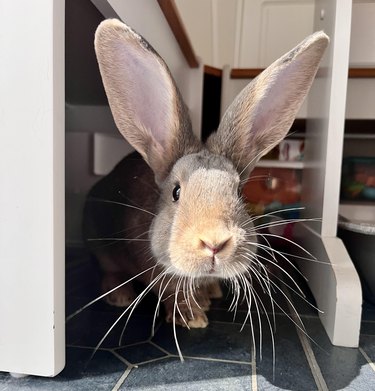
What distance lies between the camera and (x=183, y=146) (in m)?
0.97

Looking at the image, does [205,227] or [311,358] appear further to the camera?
[311,358]

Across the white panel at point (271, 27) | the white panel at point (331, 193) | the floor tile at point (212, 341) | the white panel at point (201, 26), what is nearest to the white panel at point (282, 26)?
the white panel at point (271, 27)

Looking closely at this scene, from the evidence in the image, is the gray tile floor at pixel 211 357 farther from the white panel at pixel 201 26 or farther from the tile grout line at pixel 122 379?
the white panel at pixel 201 26

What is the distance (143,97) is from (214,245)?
0.40 metres

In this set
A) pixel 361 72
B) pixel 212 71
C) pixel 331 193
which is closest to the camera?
pixel 331 193

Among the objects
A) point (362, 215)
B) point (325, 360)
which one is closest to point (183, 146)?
point (325, 360)

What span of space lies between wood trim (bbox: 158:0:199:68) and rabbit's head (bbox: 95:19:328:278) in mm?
314

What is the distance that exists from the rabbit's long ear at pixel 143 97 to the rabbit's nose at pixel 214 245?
1.00ft

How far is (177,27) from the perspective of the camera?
49.0 inches

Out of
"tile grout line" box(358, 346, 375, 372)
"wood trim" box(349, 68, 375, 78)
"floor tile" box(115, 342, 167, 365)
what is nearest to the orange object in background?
"wood trim" box(349, 68, 375, 78)

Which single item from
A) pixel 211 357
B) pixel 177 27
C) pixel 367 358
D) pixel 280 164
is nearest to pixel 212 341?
pixel 211 357

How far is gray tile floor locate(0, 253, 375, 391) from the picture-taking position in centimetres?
73

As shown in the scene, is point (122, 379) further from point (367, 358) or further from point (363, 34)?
point (363, 34)
